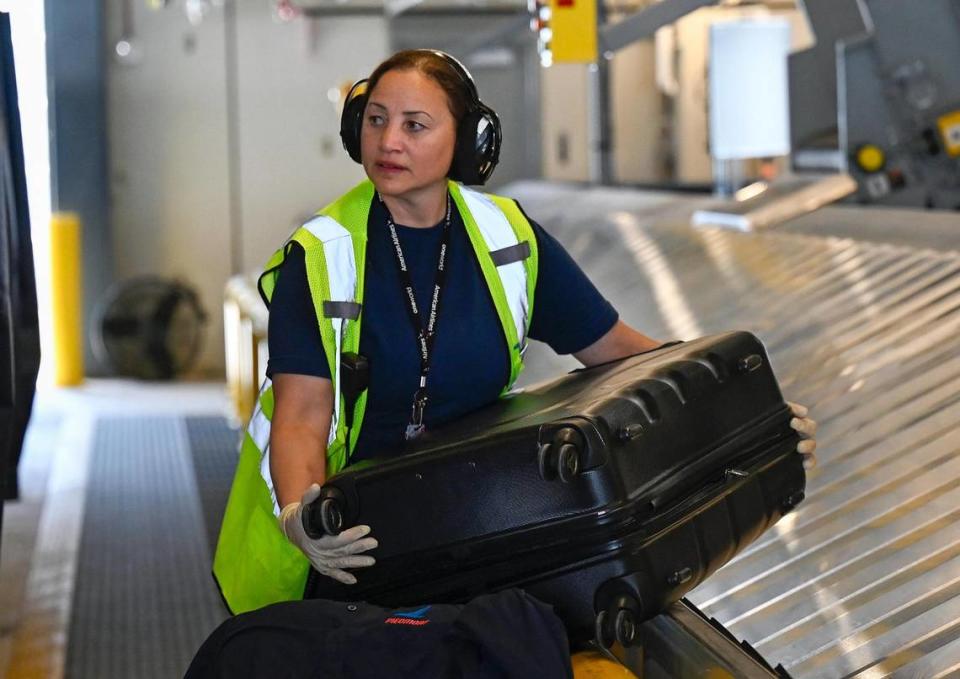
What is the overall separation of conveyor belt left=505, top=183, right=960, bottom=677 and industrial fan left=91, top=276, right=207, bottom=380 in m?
5.28

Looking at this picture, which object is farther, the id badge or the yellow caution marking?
the yellow caution marking

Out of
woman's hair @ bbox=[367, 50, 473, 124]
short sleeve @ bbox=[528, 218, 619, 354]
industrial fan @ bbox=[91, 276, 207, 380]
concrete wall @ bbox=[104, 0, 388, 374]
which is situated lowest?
industrial fan @ bbox=[91, 276, 207, 380]

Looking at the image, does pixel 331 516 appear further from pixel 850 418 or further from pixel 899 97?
pixel 899 97

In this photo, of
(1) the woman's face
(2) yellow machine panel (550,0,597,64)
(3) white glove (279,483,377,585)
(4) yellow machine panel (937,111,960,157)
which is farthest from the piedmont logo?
(4) yellow machine panel (937,111,960,157)

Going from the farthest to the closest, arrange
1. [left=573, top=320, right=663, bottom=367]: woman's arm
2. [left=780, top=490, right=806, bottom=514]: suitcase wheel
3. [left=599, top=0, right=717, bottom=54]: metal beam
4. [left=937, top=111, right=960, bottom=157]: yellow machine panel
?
[left=937, top=111, right=960, bottom=157]: yellow machine panel, [left=599, top=0, right=717, bottom=54]: metal beam, [left=573, top=320, right=663, bottom=367]: woman's arm, [left=780, top=490, right=806, bottom=514]: suitcase wheel

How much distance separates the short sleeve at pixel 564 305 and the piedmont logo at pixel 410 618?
0.66 meters

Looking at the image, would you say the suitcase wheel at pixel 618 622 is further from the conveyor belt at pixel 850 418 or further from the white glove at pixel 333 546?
the conveyor belt at pixel 850 418

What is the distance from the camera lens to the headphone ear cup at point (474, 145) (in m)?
2.16

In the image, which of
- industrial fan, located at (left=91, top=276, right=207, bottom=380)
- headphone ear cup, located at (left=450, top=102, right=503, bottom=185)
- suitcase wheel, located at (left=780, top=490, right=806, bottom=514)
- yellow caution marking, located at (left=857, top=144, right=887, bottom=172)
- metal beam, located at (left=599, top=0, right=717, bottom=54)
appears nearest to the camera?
headphone ear cup, located at (left=450, top=102, right=503, bottom=185)

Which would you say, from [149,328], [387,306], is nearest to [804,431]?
[387,306]

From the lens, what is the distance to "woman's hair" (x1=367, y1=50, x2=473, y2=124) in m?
2.14

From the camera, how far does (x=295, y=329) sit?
6.79ft

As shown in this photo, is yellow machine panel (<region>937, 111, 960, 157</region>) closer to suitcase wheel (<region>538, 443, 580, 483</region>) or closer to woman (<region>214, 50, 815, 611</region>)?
woman (<region>214, 50, 815, 611</region>)

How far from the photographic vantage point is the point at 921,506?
2.62 metres
